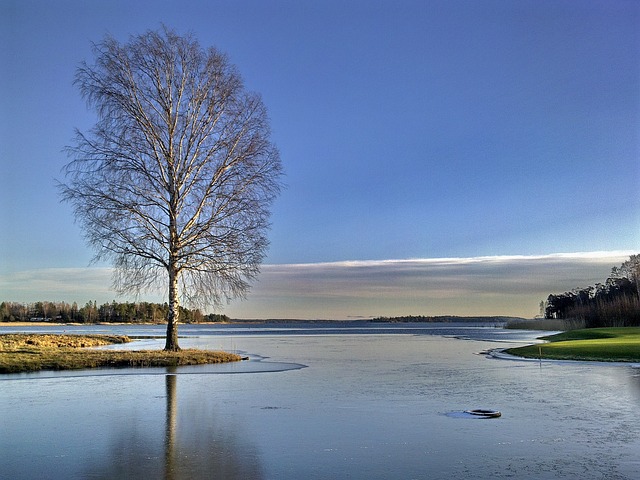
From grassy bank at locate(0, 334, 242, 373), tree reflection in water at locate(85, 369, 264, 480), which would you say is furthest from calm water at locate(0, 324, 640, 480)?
grassy bank at locate(0, 334, 242, 373)

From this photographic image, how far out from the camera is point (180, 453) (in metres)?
8.75

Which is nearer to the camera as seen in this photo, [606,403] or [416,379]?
[606,403]

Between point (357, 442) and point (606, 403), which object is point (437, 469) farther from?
point (606, 403)

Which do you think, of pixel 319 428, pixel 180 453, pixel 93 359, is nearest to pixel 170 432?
pixel 180 453

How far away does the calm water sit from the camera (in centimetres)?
794

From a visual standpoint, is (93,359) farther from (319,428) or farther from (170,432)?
(319,428)

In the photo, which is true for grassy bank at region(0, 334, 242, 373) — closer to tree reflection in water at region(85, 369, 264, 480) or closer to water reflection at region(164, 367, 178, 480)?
water reflection at region(164, 367, 178, 480)

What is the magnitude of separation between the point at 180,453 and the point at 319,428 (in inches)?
115

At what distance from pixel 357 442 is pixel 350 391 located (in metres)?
6.70

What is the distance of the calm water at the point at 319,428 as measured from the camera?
26.0 feet

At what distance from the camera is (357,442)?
31.4 ft

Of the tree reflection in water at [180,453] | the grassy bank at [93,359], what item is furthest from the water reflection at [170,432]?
the grassy bank at [93,359]

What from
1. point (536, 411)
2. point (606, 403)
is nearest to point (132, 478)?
point (536, 411)

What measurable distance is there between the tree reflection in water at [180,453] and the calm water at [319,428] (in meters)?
0.03
